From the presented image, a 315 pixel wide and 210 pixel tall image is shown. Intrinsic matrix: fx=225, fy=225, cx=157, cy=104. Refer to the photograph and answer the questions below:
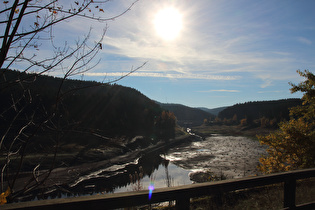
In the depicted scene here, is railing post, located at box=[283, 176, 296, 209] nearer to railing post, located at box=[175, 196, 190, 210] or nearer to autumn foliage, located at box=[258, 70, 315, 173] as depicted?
railing post, located at box=[175, 196, 190, 210]

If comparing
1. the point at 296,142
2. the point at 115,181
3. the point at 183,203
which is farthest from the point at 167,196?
the point at 115,181

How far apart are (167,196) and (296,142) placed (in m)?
10.4

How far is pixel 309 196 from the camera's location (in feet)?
16.2

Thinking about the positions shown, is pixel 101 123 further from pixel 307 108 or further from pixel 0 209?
pixel 0 209

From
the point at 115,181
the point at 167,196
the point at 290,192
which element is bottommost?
the point at 115,181

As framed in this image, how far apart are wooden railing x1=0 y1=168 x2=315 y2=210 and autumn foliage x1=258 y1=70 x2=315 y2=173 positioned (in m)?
7.89

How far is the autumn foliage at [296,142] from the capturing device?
10.1 meters

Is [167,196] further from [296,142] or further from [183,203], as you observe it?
[296,142]

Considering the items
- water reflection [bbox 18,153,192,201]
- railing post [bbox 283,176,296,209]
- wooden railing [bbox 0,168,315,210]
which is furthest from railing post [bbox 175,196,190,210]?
water reflection [bbox 18,153,192,201]

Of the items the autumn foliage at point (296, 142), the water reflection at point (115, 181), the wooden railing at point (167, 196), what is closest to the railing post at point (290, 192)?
the wooden railing at point (167, 196)

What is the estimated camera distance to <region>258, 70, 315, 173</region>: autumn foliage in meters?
10.1

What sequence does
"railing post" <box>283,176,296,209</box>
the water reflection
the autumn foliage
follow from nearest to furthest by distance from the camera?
"railing post" <box>283,176,296,209</box>, the autumn foliage, the water reflection

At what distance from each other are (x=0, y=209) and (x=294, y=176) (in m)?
3.55

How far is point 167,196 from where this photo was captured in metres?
2.37
